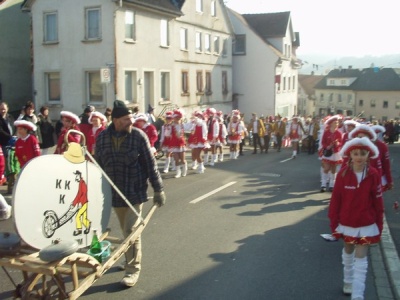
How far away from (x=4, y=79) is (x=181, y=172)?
18399 mm

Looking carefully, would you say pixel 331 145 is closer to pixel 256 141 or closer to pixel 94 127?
pixel 94 127

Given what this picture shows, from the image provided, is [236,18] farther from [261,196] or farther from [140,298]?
[140,298]

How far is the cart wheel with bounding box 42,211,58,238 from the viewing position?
4.68 metres

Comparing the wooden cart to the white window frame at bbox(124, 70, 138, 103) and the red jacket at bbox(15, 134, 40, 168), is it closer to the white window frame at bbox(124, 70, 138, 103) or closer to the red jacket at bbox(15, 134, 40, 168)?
the red jacket at bbox(15, 134, 40, 168)

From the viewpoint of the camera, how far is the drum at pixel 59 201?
4.46 meters

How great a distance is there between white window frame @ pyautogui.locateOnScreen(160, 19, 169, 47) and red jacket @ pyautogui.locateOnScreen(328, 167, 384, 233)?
81.9 ft

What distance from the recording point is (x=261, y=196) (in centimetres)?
1192

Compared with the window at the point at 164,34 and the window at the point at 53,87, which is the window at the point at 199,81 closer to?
the window at the point at 164,34

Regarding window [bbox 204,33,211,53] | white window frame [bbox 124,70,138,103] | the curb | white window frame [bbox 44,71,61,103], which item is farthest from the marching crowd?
window [bbox 204,33,211,53]

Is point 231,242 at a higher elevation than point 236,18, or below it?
below

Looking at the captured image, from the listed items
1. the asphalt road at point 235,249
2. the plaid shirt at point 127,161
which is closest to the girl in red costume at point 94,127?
the asphalt road at point 235,249

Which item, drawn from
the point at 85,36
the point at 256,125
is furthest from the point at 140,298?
the point at 85,36

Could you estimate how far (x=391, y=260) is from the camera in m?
7.02

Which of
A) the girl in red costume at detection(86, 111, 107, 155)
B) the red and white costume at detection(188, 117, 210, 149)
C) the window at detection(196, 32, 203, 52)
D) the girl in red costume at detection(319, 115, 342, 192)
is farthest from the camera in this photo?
the window at detection(196, 32, 203, 52)
